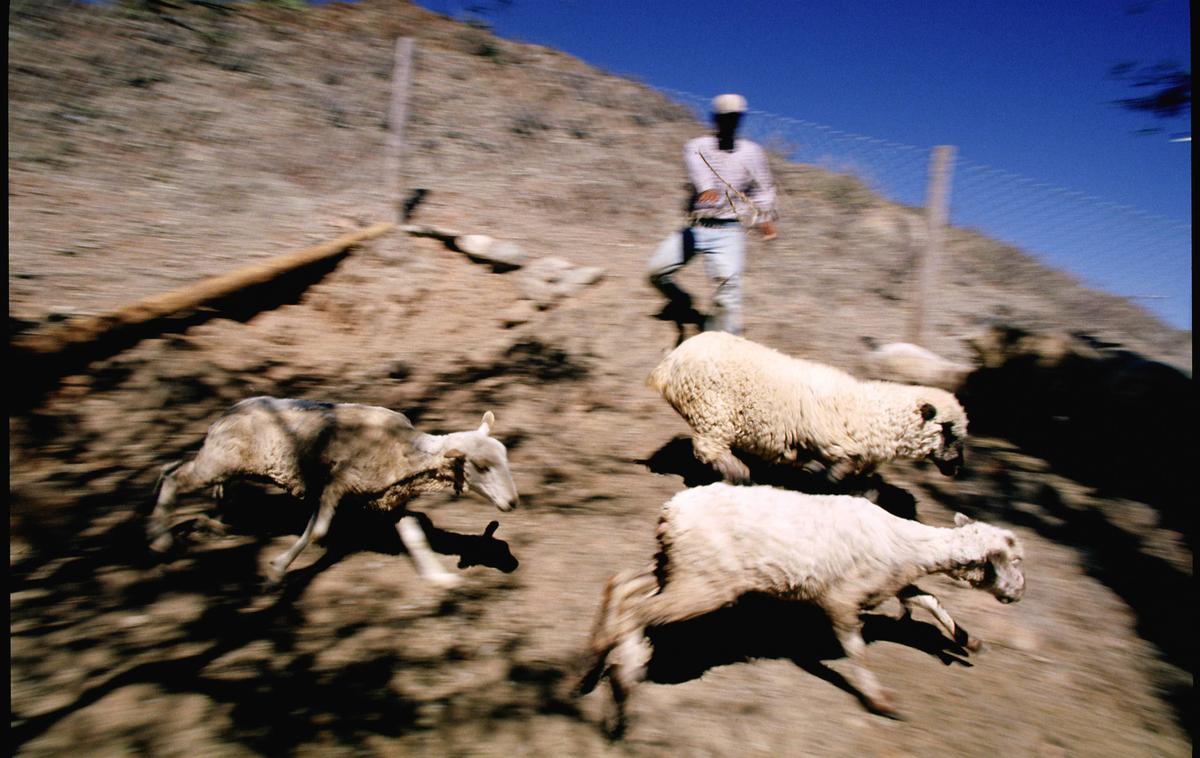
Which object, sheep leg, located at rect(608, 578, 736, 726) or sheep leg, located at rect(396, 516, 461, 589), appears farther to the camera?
sheep leg, located at rect(396, 516, 461, 589)

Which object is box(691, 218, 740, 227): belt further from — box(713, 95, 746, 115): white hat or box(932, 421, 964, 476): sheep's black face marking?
box(932, 421, 964, 476): sheep's black face marking

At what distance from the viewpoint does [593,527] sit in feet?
13.2

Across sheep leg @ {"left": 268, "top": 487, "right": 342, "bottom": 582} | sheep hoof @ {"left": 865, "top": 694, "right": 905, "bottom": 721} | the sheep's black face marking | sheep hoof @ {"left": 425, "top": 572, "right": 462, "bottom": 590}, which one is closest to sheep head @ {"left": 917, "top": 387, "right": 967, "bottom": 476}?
the sheep's black face marking

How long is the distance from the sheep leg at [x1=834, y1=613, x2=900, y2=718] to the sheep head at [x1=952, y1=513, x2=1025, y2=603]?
2.02ft

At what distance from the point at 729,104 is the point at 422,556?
4.21 m

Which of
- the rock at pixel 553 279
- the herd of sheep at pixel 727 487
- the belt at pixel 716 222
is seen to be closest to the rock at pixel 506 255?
the rock at pixel 553 279

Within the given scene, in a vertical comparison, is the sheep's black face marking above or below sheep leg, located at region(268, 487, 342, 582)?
above

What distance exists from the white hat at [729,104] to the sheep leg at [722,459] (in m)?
2.77

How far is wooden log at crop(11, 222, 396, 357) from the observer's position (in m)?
→ 4.98

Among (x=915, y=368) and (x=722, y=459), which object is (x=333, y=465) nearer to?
(x=722, y=459)

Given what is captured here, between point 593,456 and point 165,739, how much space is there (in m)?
3.32

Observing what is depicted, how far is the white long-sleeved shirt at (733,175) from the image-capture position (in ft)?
17.6

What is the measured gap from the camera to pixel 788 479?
4551 mm

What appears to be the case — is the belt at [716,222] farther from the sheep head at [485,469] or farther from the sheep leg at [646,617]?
the sheep leg at [646,617]
